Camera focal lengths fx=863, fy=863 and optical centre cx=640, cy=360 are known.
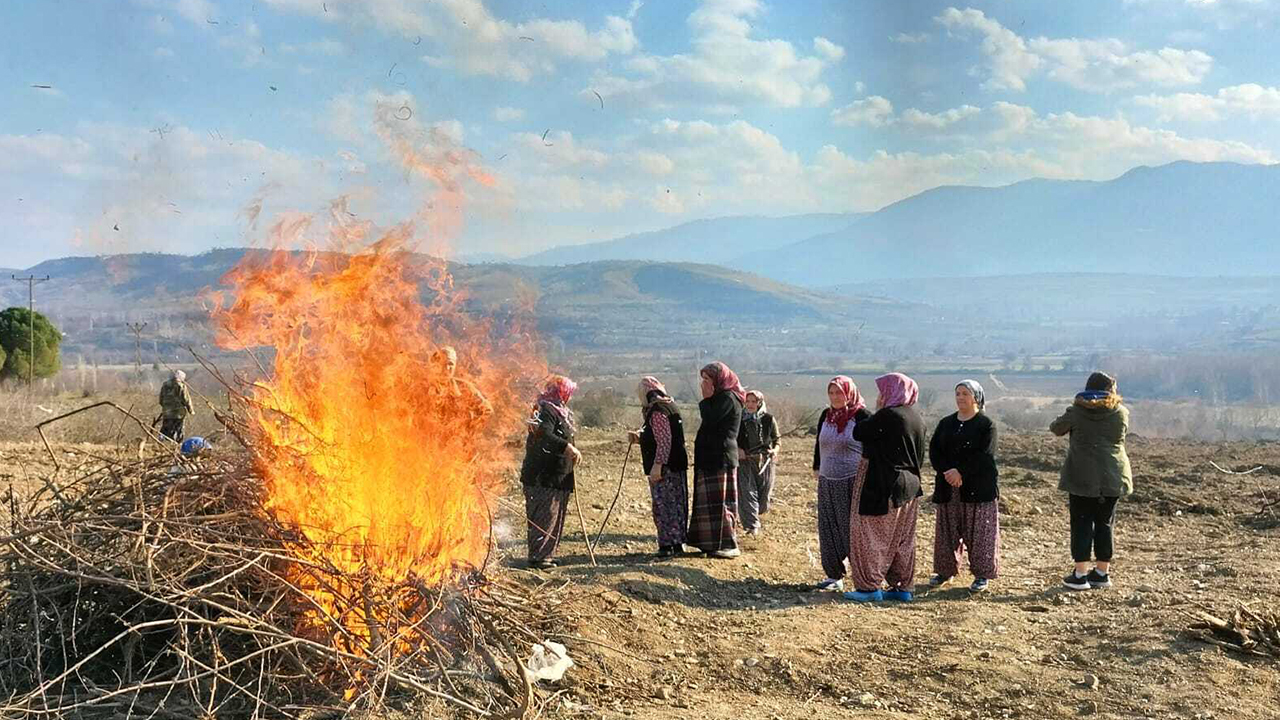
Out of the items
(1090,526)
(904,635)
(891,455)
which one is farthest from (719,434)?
(1090,526)

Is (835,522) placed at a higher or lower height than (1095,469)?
lower

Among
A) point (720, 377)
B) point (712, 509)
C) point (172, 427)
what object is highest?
point (720, 377)

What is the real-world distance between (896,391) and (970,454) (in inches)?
37.7

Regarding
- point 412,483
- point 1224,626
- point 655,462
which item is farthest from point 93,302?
point 1224,626

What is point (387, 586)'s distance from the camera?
15.3 feet

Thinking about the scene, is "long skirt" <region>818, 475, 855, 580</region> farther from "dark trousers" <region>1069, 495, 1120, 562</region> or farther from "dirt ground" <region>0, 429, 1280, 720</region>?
"dark trousers" <region>1069, 495, 1120, 562</region>

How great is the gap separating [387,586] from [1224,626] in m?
5.67

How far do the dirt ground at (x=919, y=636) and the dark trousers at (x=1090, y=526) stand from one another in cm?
37

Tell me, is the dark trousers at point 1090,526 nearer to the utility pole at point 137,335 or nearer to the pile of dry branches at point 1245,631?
the pile of dry branches at point 1245,631

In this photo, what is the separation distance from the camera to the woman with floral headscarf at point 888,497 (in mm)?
7090

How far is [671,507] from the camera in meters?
8.61

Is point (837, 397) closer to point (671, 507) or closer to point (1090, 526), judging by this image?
point (671, 507)

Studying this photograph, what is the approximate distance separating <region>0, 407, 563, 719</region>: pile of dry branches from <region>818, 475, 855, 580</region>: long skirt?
12.2 feet

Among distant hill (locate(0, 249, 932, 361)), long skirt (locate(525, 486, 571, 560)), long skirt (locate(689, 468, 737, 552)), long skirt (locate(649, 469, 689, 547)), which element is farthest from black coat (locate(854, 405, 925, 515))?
distant hill (locate(0, 249, 932, 361))
